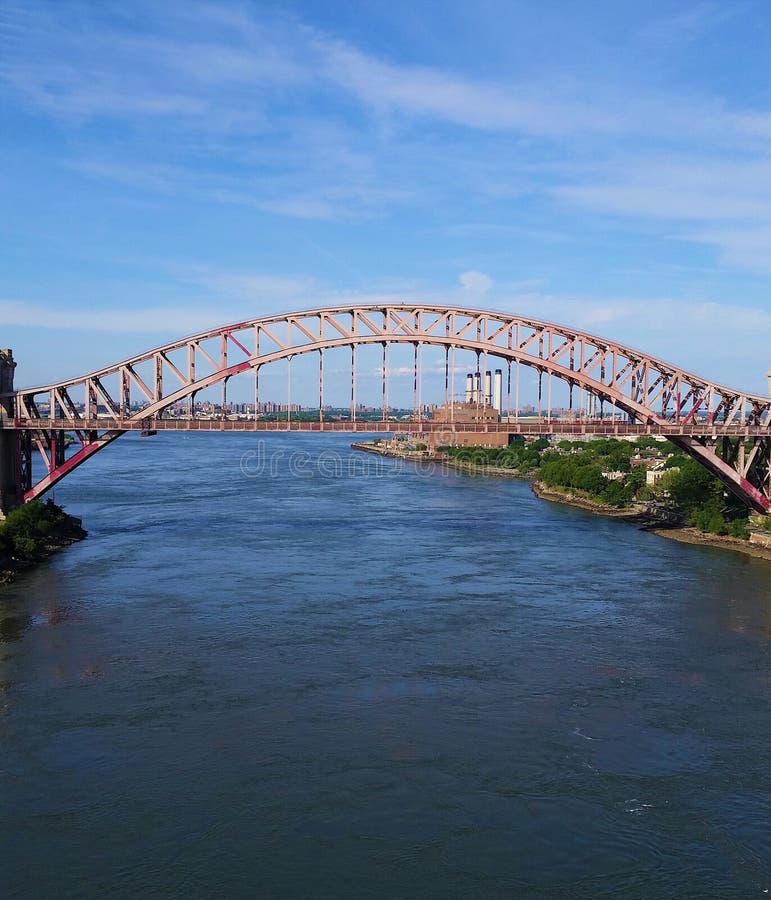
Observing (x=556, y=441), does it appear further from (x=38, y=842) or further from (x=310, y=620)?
(x=38, y=842)

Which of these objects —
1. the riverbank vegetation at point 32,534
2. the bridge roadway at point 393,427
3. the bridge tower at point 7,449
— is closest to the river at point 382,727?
the riverbank vegetation at point 32,534

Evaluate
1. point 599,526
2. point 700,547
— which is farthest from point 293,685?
point 599,526

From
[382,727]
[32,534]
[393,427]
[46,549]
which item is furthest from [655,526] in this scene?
[382,727]

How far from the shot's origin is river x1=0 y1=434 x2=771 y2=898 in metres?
11.5

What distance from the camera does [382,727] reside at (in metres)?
15.4

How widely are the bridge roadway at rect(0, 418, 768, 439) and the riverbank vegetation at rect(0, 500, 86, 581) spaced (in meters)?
3.13

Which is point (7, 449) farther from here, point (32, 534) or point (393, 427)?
point (393, 427)

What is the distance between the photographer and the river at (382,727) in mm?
11523

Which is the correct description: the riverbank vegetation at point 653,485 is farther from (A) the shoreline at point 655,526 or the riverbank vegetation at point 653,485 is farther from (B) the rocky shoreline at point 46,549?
(B) the rocky shoreline at point 46,549

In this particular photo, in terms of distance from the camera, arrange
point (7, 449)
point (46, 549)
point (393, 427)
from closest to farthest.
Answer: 1. point (46, 549)
2. point (7, 449)
3. point (393, 427)

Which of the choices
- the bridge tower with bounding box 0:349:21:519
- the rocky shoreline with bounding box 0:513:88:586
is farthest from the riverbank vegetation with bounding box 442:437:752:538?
A: the bridge tower with bounding box 0:349:21:519

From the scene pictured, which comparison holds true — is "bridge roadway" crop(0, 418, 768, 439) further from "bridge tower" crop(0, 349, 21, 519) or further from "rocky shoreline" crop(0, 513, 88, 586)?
"rocky shoreline" crop(0, 513, 88, 586)

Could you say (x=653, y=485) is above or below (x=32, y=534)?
above

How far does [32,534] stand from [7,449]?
3.74m
